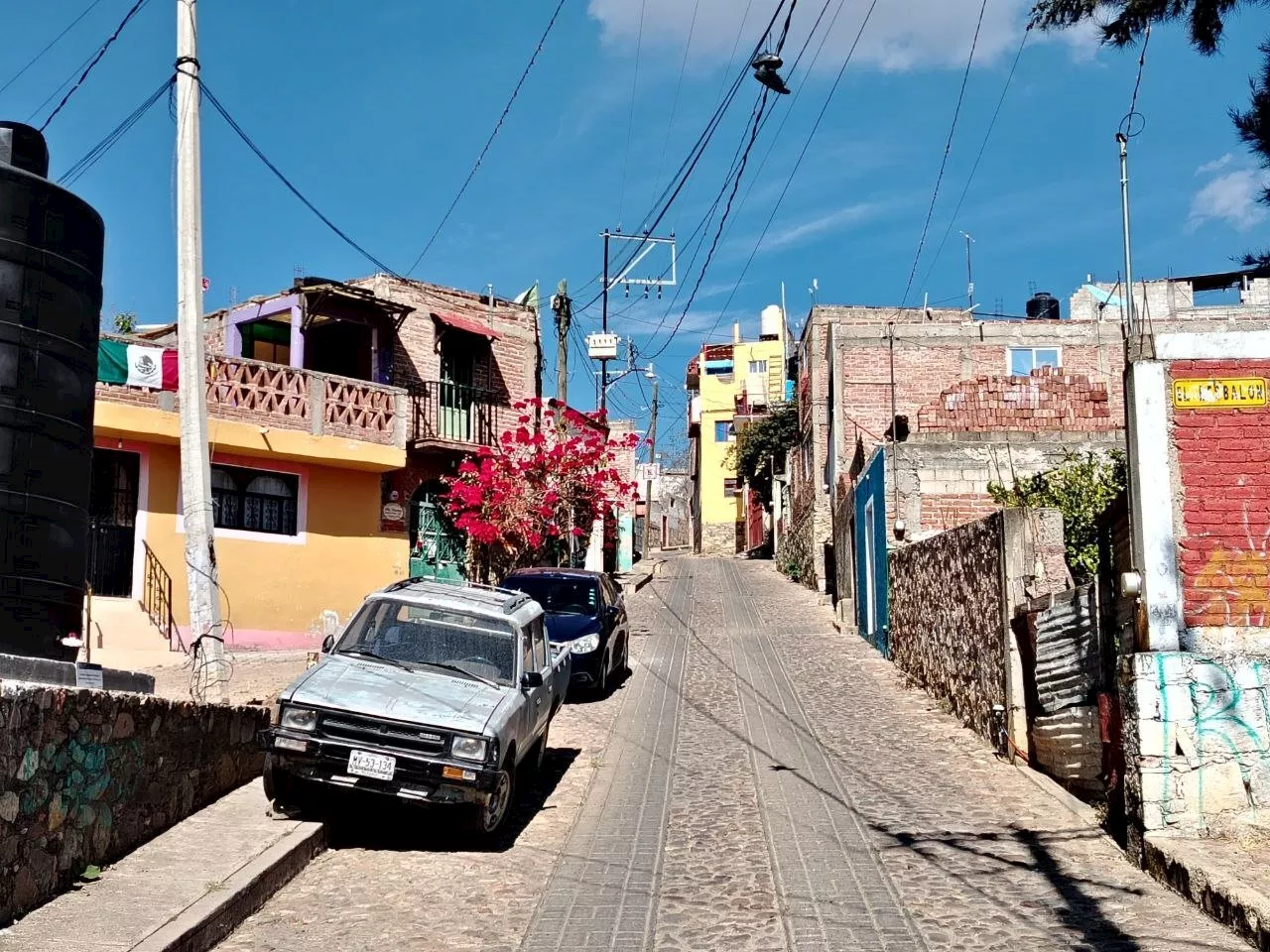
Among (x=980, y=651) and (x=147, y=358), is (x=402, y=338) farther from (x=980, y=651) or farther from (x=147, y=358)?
(x=980, y=651)

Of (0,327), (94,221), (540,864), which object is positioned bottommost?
(540,864)

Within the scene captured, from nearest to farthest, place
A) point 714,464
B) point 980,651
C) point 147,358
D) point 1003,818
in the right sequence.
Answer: point 1003,818, point 980,651, point 147,358, point 714,464

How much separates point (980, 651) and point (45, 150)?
10388mm

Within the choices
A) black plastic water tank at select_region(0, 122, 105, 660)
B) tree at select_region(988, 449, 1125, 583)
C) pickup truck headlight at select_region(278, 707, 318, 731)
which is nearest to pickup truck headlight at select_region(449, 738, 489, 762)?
pickup truck headlight at select_region(278, 707, 318, 731)

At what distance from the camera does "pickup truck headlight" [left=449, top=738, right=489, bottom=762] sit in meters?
8.47

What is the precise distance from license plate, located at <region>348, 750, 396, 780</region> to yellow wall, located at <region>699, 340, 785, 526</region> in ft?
184

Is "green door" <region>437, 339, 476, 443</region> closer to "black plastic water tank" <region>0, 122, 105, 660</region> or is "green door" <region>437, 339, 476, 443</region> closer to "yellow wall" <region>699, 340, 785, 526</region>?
"black plastic water tank" <region>0, 122, 105, 660</region>

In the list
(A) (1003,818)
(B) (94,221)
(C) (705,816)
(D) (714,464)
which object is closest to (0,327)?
(B) (94,221)

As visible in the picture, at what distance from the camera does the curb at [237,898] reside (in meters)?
5.87

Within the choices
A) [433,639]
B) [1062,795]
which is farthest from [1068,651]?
[433,639]

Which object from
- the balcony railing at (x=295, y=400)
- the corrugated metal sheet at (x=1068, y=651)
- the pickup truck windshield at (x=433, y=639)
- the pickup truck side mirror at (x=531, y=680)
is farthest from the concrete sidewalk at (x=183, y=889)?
the balcony railing at (x=295, y=400)

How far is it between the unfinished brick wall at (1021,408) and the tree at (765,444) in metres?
25.4

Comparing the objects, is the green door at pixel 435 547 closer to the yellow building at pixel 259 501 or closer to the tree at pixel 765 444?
the yellow building at pixel 259 501

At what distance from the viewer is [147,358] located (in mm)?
18172
